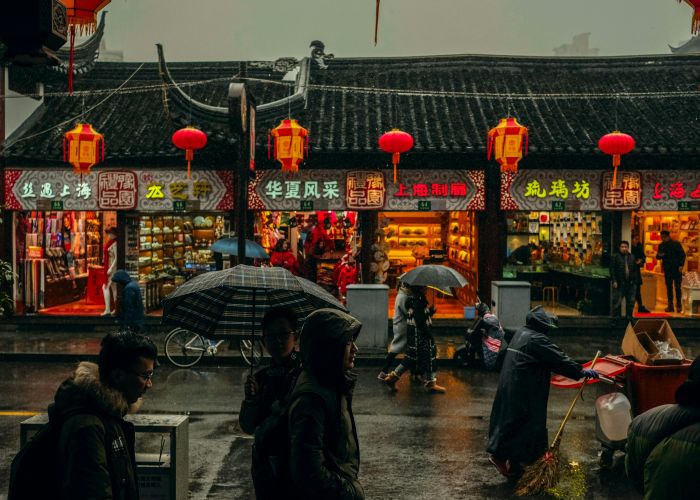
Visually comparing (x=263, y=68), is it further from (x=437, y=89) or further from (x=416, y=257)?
(x=416, y=257)

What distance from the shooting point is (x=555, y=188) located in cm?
1605

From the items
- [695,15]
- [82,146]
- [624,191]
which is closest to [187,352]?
[82,146]

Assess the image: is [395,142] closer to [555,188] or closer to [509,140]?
[509,140]

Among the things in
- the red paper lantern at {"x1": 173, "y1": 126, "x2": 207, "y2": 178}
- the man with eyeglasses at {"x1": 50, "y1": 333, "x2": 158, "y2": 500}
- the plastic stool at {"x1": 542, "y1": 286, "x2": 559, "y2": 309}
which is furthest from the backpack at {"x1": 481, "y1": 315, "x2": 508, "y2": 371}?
the man with eyeglasses at {"x1": 50, "y1": 333, "x2": 158, "y2": 500}

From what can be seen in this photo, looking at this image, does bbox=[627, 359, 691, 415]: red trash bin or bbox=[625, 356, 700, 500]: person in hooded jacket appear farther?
bbox=[627, 359, 691, 415]: red trash bin

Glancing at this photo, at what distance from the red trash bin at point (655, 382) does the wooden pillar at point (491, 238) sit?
30.1 feet

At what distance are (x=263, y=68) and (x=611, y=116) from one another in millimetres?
9262

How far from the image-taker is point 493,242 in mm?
16438

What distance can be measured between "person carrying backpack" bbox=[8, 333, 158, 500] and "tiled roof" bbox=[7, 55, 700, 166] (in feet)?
41.1

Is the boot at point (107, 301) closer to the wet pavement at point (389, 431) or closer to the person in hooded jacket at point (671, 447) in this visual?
the wet pavement at point (389, 431)

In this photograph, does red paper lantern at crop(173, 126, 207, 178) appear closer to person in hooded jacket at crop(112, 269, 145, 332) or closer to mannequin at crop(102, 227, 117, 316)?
person in hooded jacket at crop(112, 269, 145, 332)

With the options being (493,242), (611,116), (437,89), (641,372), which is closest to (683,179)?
(611,116)

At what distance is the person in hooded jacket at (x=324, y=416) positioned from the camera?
3.12 m

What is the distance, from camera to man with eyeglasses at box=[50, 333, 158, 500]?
2791mm
